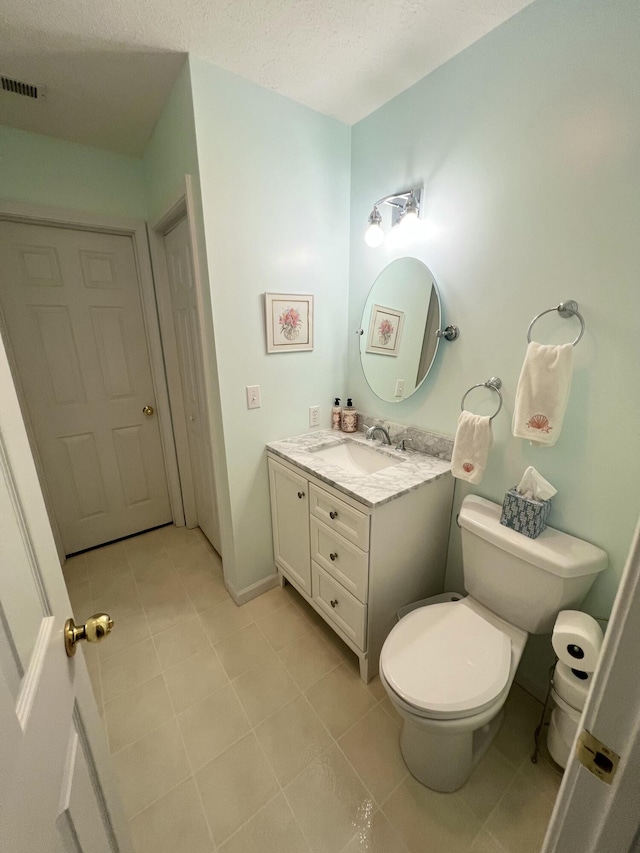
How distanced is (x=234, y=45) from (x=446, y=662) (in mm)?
2238

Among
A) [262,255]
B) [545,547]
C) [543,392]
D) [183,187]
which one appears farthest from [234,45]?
[545,547]

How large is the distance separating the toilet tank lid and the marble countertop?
239 mm

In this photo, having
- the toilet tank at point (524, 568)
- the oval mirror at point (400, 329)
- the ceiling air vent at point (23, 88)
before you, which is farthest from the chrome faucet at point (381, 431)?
the ceiling air vent at point (23, 88)

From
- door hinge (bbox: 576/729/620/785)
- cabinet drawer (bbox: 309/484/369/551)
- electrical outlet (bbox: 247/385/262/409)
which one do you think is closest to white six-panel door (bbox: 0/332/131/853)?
door hinge (bbox: 576/729/620/785)

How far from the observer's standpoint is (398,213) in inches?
60.9

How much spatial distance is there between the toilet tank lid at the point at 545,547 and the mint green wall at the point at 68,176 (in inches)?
97.0

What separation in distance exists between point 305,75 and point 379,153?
17.2 inches

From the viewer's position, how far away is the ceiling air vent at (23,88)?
1342 millimetres

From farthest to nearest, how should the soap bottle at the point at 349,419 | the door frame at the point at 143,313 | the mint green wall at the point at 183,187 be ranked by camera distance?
the soap bottle at the point at 349,419
the door frame at the point at 143,313
the mint green wall at the point at 183,187

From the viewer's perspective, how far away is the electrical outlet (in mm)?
1658

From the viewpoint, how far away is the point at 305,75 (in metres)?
1.36

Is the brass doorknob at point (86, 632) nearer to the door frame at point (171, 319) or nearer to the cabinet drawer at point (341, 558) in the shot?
the cabinet drawer at point (341, 558)

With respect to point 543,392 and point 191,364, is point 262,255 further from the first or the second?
point 543,392

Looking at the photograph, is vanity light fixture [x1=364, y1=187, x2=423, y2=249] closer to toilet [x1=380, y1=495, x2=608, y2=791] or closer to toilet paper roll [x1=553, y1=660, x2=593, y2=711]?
toilet [x1=380, y1=495, x2=608, y2=791]
